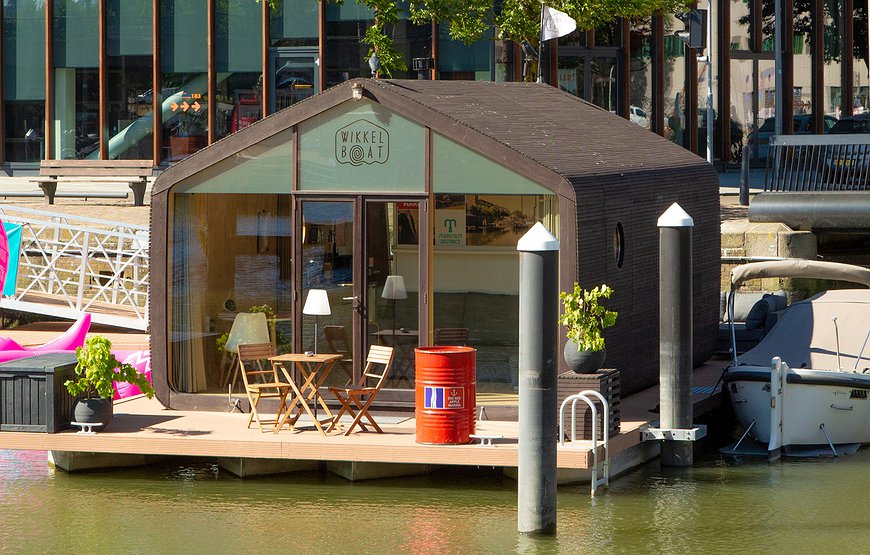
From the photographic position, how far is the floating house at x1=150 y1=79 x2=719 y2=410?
533 inches

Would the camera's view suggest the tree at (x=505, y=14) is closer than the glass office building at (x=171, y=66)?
Yes

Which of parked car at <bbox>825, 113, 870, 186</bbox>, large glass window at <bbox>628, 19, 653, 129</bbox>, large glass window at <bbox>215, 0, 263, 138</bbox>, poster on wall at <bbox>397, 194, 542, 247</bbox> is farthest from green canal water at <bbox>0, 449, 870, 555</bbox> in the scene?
large glass window at <bbox>628, 19, 653, 129</bbox>

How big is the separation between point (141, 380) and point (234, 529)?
8.07ft

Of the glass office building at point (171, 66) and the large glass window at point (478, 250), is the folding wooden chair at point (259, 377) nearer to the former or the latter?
the large glass window at point (478, 250)

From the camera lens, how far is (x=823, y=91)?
34.3 m

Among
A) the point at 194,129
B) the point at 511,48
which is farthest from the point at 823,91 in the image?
the point at 194,129

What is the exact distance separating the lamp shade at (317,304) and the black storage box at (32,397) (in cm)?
229

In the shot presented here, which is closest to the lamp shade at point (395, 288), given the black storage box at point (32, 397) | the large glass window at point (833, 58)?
the black storage box at point (32, 397)

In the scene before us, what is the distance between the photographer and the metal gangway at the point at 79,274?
20.0 m

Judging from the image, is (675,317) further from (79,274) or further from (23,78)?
(23,78)

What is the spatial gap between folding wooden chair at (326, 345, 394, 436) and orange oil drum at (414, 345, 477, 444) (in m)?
0.48

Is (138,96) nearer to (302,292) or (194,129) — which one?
(194,129)

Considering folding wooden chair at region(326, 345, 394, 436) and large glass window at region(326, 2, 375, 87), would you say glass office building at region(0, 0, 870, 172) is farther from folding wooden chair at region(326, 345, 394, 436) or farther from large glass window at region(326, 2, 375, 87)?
folding wooden chair at region(326, 345, 394, 436)

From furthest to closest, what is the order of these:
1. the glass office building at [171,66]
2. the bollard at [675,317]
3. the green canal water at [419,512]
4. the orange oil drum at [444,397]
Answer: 1. the glass office building at [171,66]
2. the bollard at [675,317]
3. the orange oil drum at [444,397]
4. the green canal water at [419,512]
